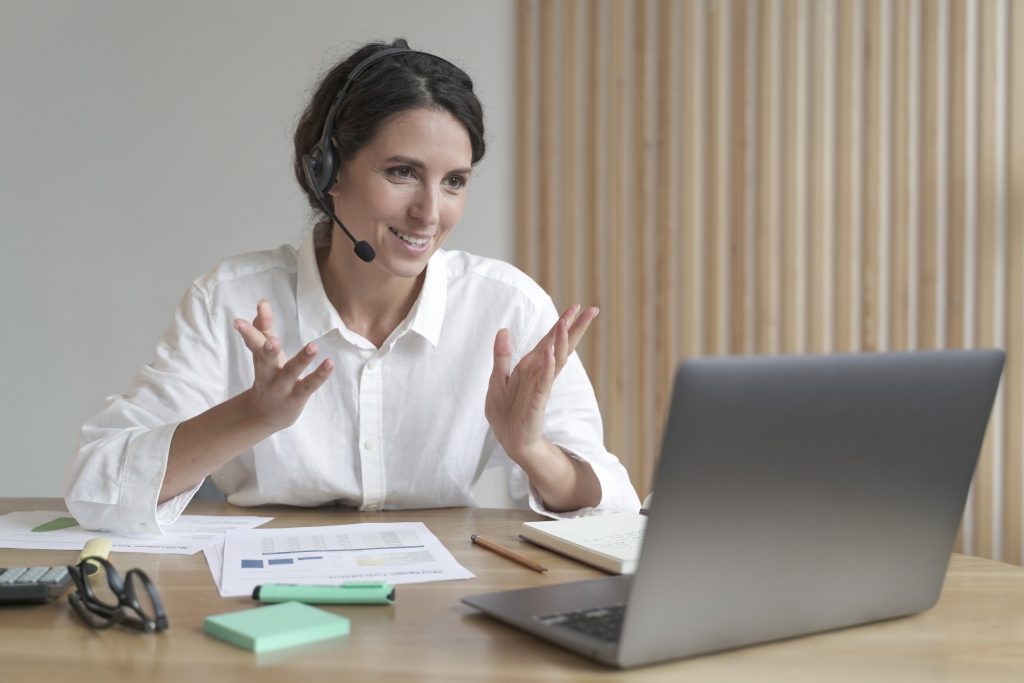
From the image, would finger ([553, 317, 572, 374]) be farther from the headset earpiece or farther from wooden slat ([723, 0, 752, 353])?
wooden slat ([723, 0, 752, 353])

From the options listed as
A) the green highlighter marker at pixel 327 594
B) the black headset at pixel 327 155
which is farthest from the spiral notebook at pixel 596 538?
the black headset at pixel 327 155

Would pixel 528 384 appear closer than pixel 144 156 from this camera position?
Yes

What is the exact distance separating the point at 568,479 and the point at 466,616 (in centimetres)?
64

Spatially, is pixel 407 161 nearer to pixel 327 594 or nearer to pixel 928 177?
pixel 327 594

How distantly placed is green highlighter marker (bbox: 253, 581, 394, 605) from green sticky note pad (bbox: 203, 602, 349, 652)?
1.4 inches

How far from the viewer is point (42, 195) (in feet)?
11.8

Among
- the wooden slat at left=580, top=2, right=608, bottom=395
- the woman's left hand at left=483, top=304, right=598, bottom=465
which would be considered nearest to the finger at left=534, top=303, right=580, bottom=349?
the woman's left hand at left=483, top=304, right=598, bottom=465

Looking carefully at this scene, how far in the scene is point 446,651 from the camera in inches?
37.1

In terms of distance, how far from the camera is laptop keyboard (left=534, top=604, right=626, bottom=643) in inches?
36.9

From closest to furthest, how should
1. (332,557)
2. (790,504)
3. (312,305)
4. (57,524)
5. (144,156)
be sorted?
(790,504) → (332,557) → (57,524) → (312,305) → (144,156)

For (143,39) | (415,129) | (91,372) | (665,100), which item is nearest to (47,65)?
(143,39)

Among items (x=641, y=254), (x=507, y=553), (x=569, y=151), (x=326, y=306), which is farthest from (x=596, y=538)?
(x=569, y=151)

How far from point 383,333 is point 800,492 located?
1165 millimetres

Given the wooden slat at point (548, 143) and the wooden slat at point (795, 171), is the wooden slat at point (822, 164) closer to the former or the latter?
the wooden slat at point (795, 171)
